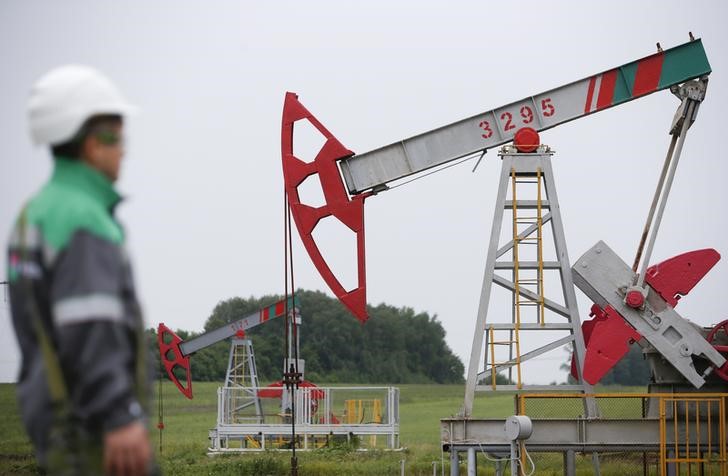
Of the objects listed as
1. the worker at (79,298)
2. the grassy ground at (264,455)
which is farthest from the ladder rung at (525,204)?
the worker at (79,298)

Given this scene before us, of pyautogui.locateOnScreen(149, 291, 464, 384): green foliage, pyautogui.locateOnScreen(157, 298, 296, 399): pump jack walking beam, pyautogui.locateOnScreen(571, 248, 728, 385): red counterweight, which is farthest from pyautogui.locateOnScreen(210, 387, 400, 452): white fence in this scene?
pyautogui.locateOnScreen(149, 291, 464, 384): green foliage

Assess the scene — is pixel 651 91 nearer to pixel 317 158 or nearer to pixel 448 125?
pixel 448 125

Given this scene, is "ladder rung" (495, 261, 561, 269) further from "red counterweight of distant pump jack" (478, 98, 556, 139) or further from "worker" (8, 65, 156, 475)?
"worker" (8, 65, 156, 475)

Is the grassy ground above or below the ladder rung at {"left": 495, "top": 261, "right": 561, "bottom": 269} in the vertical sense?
below

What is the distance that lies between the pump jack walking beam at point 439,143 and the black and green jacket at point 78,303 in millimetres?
10263

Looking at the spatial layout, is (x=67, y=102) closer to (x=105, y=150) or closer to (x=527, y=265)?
→ (x=105, y=150)

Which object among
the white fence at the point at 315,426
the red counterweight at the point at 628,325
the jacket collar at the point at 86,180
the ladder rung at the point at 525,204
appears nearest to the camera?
the jacket collar at the point at 86,180

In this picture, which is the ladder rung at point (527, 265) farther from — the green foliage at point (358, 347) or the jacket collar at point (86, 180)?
the green foliage at point (358, 347)

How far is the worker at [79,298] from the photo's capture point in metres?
2.01

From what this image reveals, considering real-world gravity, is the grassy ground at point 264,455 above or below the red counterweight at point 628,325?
below

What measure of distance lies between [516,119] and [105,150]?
10.5 metres

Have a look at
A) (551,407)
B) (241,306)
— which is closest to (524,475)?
(551,407)

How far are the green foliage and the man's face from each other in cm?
4790

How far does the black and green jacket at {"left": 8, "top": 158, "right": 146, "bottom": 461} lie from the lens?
200 cm
